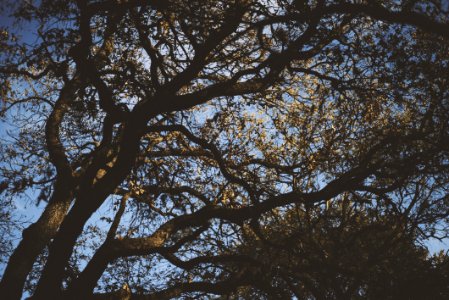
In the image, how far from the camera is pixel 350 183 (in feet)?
20.4

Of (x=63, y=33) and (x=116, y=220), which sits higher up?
(x=63, y=33)

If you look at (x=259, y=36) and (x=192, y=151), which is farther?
(x=192, y=151)

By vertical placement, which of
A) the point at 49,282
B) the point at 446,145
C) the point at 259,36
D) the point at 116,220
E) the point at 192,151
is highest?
the point at 192,151

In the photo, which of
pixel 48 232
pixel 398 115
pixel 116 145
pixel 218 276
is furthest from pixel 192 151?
pixel 398 115

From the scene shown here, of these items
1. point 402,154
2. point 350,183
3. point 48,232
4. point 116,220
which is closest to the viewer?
point 350,183

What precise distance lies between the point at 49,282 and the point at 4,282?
33.2 inches

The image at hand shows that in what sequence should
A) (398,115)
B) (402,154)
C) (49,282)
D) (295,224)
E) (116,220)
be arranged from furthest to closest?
(295,224) < (398,115) < (116,220) < (402,154) < (49,282)

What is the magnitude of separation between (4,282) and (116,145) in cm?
342

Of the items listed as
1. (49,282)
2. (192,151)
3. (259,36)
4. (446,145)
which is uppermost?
(192,151)

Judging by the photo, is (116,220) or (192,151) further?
(192,151)

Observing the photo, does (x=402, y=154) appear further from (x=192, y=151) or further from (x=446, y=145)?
(x=192, y=151)

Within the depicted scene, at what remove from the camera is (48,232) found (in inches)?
263

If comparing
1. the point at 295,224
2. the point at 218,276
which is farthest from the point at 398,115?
the point at 218,276

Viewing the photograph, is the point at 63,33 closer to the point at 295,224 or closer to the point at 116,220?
the point at 116,220
